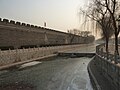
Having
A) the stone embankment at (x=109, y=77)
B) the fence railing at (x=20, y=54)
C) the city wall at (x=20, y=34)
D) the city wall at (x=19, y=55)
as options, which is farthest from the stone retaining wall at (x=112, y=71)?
the city wall at (x=20, y=34)

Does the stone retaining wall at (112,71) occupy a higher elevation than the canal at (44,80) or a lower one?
higher

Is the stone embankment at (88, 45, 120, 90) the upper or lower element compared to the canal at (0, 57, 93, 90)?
upper

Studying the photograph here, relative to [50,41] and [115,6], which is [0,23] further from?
[50,41]

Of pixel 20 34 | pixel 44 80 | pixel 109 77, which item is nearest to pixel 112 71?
pixel 109 77

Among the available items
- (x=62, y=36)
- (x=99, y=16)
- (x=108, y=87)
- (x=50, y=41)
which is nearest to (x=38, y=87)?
(x=108, y=87)

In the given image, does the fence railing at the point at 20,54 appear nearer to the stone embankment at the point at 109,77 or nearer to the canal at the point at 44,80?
the canal at the point at 44,80

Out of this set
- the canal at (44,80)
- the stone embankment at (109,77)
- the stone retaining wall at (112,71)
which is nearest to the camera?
the stone retaining wall at (112,71)

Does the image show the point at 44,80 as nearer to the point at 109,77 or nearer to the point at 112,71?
the point at 109,77

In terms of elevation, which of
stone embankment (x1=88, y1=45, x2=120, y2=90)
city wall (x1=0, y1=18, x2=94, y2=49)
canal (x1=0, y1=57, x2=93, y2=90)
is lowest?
canal (x1=0, y1=57, x2=93, y2=90)

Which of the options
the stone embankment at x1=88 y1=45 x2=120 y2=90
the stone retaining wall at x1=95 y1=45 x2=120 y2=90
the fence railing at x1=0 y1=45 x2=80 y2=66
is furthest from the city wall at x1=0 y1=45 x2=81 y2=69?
the stone retaining wall at x1=95 y1=45 x2=120 y2=90

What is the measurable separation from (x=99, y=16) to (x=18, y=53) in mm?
12476

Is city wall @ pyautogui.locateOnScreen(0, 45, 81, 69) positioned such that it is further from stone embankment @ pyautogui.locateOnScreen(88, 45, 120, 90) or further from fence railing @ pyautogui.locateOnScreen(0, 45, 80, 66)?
stone embankment @ pyautogui.locateOnScreen(88, 45, 120, 90)

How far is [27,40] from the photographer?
43.0 m

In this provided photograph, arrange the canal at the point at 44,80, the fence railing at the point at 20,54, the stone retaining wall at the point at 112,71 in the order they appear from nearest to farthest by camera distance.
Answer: the stone retaining wall at the point at 112,71 < the canal at the point at 44,80 < the fence railing at the point at 20,54
